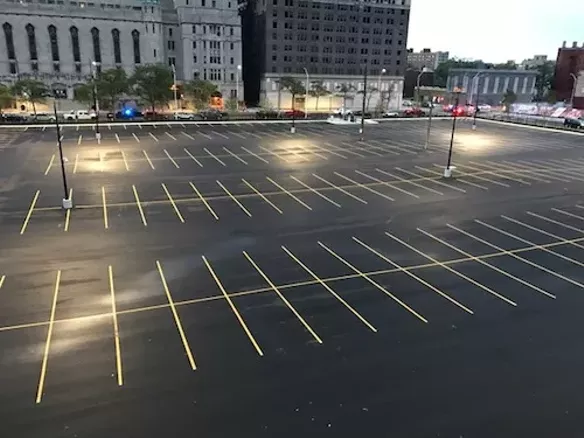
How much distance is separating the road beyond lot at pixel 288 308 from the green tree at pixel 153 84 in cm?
4693

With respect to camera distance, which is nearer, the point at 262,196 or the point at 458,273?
the point at 458,273

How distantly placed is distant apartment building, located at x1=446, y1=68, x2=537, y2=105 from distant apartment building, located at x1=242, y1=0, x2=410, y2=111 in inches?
830

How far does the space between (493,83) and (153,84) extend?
94546mm

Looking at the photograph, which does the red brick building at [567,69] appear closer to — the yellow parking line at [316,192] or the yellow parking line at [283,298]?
the yellow parking line at [316,192]

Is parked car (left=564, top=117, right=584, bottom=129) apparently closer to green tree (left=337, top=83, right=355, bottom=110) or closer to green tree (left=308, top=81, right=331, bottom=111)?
green tree (left=308, top=81, right=331, bottom=111)

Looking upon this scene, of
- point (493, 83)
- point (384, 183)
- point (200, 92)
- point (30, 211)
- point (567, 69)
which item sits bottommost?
point (30, 211)

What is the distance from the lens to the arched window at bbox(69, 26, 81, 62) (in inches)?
3546

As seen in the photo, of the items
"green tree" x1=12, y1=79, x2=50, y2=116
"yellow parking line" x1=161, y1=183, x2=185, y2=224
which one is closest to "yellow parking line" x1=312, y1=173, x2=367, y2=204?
"yellow parking line" x1=161, y1=183, x2=185, y2=224

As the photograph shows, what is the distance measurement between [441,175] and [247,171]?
13.5 m

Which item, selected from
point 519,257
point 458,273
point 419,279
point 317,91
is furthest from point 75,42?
point 519,257

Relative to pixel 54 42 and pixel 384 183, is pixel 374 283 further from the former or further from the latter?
pixel 54 42

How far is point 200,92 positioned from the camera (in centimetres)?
7862

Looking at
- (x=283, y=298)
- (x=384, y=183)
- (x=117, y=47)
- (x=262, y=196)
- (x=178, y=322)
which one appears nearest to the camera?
(x=178, y=322)

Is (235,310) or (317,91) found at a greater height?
(317,91)
